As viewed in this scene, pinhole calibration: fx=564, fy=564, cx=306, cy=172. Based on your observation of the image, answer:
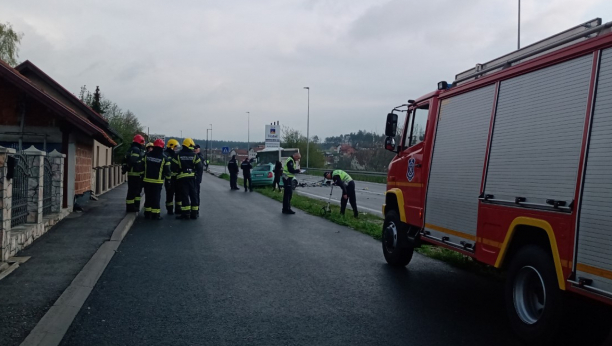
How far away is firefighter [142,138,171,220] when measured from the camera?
13.3 meters

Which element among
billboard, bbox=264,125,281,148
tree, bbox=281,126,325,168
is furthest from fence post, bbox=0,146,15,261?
tree, bbox=281,126,325,168

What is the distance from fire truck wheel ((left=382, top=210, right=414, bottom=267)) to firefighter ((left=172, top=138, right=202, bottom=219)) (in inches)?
256

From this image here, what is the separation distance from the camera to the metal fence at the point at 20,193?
845 centimetres

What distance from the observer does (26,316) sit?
5.23 meters

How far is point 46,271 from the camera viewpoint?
23.2 feet

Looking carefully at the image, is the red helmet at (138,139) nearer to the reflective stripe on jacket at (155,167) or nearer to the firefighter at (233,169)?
the reflective stripe on jacket at (155,167)

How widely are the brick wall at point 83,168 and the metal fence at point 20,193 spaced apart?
16.2 feet

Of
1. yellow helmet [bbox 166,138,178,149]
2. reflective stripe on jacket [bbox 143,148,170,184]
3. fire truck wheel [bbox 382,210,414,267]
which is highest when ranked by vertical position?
yellow helmet [bbox 166,138,178,149]

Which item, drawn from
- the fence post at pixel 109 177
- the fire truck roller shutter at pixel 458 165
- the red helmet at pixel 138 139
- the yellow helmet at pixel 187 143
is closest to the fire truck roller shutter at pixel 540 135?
the fire truck roller shutter at pixel 458 165

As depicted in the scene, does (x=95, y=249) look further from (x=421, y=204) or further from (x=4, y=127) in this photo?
(x=4, y=127)

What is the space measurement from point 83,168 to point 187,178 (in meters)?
4.05

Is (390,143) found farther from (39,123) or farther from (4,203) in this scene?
(39,123)

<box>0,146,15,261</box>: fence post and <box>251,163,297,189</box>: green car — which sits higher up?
<box>0,146,15,261</box>: fence post

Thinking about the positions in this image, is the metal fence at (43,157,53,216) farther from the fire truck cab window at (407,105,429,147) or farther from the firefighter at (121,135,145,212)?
the fire truck cab window at (407,105,429,147)
